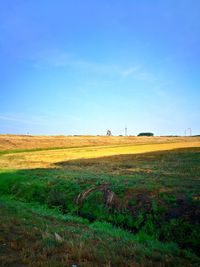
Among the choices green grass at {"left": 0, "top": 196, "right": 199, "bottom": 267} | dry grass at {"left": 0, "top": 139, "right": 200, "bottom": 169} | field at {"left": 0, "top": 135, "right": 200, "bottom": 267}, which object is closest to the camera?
green grass at {"left": 0, "top": 196, "right": 199, "bottom": 267}

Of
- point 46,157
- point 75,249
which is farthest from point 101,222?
point 46,157

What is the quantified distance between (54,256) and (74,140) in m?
64.2

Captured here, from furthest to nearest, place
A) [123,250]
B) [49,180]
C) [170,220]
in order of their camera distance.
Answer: [49,180]
[170,220]
[123,250]

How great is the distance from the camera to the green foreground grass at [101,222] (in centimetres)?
656

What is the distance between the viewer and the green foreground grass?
656 cm

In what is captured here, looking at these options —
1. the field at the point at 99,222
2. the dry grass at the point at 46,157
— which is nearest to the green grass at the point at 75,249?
the field at the point at 99,222

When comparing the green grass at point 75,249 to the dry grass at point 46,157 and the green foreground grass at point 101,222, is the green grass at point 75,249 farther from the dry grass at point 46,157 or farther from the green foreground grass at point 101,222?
the dry grass at point 46,157

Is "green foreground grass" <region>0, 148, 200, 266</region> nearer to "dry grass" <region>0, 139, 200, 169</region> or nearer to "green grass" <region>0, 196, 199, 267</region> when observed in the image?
"green grass" <region>0, 196, 199, 267</region>

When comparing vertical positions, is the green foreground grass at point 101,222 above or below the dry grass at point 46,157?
below

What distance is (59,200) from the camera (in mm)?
14734

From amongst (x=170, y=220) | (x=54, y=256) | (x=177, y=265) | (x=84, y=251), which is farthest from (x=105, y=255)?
(x=170, y=220)

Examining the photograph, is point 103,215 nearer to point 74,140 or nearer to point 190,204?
point 190,204

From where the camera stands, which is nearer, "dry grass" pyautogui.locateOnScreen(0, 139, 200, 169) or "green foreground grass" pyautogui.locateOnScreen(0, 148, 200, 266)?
"green foreground grass" pyautogui.locateOnScreen(0, 148, 200, 266)

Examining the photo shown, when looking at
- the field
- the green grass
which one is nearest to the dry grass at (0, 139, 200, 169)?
the field
